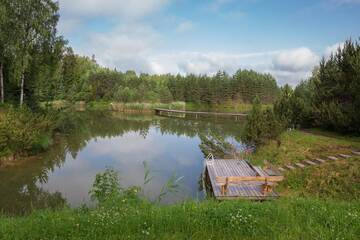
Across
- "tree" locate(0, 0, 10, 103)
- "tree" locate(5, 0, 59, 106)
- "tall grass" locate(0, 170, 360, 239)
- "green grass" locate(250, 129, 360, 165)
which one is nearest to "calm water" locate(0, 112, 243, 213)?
"green grass" locate(250, 129, 360, 165)

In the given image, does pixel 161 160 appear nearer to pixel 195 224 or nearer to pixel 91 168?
pixel 91 168

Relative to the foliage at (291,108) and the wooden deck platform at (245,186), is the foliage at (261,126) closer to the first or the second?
the wooden deck platform at (245,186)

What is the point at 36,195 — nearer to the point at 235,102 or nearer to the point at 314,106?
the point at 314,106

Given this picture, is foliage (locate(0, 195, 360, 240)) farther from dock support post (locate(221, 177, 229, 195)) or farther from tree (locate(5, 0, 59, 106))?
tree (locate(5, 0, 59, 106))

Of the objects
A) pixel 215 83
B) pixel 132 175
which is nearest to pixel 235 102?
pixel 215 83

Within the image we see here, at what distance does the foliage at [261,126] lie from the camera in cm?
1766

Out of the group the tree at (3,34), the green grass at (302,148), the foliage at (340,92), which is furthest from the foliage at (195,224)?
the tree at (3,34)

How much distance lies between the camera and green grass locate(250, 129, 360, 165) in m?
14.8

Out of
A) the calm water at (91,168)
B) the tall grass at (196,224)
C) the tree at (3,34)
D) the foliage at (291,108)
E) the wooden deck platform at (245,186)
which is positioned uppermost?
the tree at (3,34)

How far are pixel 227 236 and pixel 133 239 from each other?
130 centimetres

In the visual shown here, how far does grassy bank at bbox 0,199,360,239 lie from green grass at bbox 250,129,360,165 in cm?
1021

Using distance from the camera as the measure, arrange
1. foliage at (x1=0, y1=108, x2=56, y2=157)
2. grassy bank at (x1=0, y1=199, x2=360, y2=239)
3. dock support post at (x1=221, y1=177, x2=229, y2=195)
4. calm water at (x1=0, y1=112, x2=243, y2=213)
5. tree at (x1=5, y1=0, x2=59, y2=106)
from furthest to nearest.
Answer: tree at (x1=5, y1=0, x2=59, y2=106)
foliage at (x1=0, y1=108, x2=56, y2=157)
calm water at (x1=0, y1=112, x2=243, y2=213)
dock support post at (x1=221, y1=177, x2=229, y2=195)
grassy bank at (x1=0, y1=199, x2=360, y2=239)

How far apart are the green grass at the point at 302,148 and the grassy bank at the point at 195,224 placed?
10.2 meters

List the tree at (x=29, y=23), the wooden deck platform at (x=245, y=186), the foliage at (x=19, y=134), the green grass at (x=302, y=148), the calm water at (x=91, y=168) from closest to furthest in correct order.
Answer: the wooden deck platform at (x=245, y=186) → the calm water at (x=91, y=168) → the green grass at (x=302, y=148) → the foliage at (x=19, y=134) → the tree at (x=29, y=23)
